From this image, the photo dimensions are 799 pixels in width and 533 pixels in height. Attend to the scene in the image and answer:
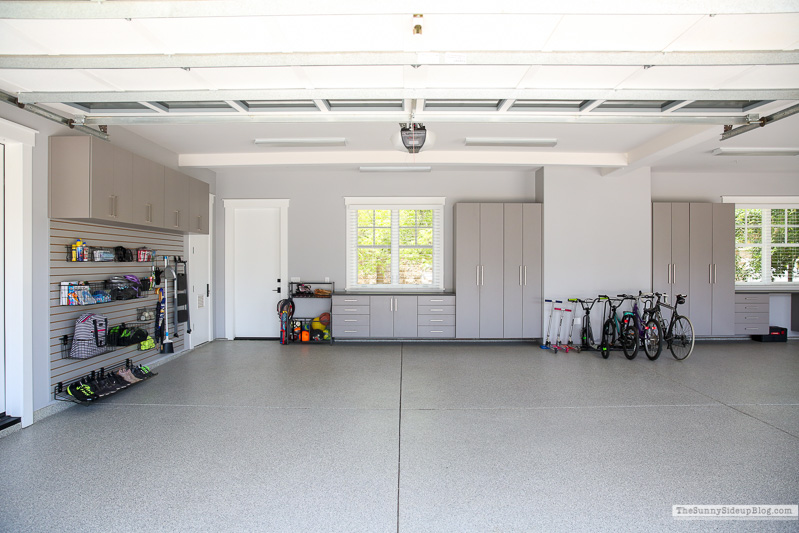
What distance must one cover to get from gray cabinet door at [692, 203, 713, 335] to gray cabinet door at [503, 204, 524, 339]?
2.85 metres

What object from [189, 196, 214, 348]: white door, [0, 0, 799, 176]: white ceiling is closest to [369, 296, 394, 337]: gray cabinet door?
[189, 196, 214, 348]: white door

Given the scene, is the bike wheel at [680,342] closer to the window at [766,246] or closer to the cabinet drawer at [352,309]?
the window at [766,246]

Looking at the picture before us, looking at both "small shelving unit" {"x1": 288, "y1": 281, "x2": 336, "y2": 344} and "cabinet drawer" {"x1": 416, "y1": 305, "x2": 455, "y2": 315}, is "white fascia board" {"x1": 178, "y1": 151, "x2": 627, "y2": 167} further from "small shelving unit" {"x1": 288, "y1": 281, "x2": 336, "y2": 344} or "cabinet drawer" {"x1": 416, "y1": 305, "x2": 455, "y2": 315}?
"cabinet drawer" {"x1": 416, "y1": 305, "x2": 455, "y2": 315}

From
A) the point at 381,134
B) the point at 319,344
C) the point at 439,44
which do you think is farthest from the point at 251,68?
the point at 319,344

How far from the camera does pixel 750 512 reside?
96.9 inches

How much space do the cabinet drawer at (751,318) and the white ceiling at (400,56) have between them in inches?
173

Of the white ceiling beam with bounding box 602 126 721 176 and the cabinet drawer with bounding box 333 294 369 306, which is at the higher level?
the white ceiling beam with bounding box 602 126 721 176

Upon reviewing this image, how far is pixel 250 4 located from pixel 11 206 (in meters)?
3.09

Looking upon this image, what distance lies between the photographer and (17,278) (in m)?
3.73

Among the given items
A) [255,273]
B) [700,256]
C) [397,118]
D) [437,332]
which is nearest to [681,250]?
[700,256]

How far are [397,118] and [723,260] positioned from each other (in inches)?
251

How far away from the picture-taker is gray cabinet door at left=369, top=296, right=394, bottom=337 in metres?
7.13

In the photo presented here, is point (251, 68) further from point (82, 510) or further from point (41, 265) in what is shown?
point (82, 510)

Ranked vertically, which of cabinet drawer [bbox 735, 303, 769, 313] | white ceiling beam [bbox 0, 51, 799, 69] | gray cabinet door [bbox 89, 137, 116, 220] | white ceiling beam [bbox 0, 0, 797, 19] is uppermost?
white ceiling beam [bbox 0, 51, 799, 69]
